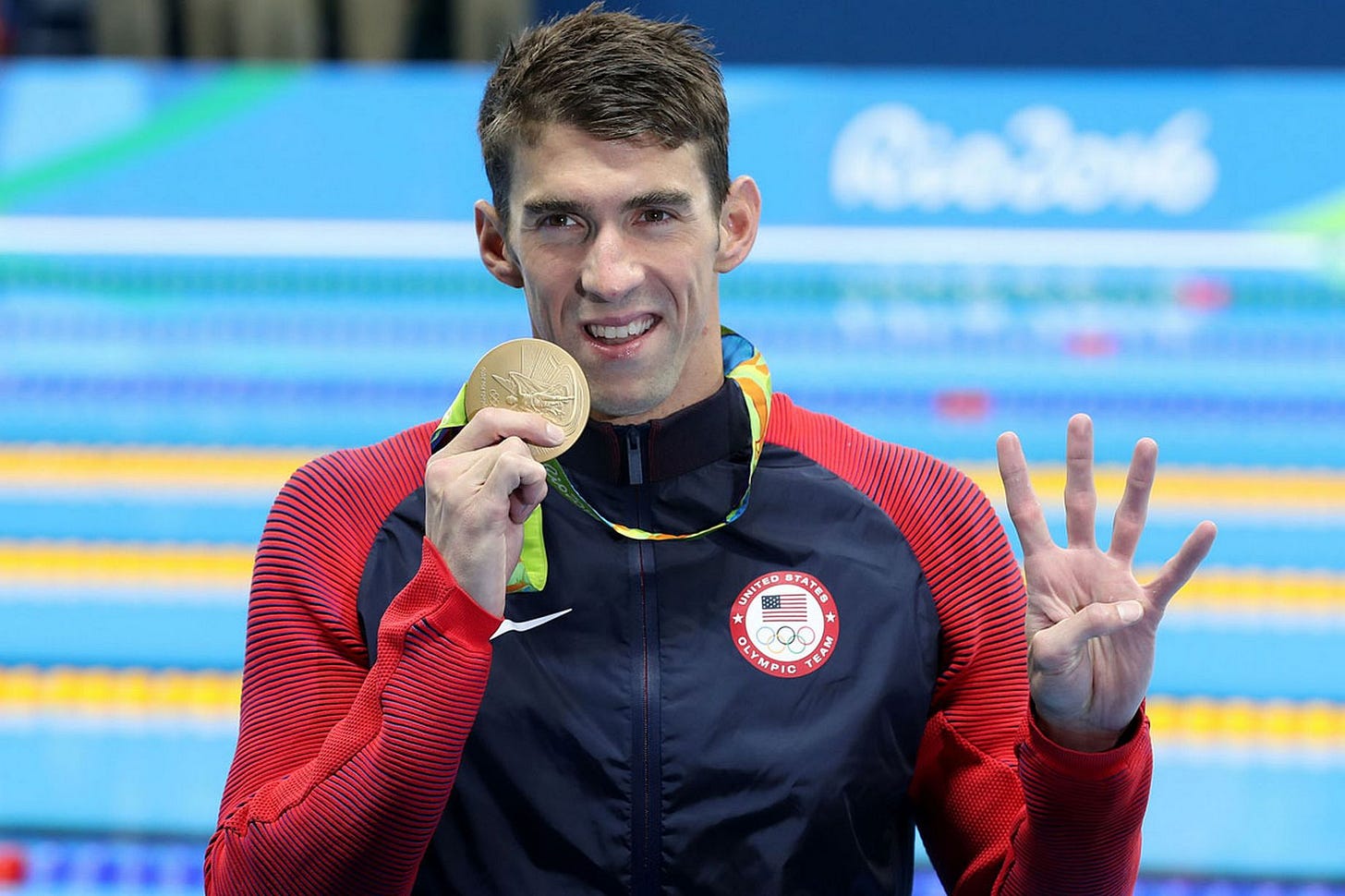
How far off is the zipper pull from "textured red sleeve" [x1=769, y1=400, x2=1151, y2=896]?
176mm

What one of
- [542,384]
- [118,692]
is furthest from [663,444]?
[118,692]

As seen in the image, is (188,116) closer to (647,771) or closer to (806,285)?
(806,285)

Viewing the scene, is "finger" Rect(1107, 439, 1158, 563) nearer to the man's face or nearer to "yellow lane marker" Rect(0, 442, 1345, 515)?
the man's face

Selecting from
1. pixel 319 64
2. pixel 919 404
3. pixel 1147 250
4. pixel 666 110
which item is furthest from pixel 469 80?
pixel 666 110

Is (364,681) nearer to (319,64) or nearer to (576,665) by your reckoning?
(576,665)

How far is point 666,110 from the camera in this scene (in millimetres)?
1492

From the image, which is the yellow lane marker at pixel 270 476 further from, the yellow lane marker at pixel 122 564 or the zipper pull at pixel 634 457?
the zipper pull at pixel 634 457

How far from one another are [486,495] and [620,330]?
23 centimetres

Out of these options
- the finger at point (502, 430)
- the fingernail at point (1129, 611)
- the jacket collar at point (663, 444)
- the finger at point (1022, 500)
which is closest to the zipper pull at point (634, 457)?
the jacket collar at point (663, 444)

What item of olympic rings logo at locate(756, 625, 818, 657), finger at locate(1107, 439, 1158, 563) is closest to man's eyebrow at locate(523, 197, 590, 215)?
olympic rings logo at locate(756, 625, 818, 657)

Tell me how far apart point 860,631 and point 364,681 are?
0.47m

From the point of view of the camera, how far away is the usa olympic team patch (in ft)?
4.93

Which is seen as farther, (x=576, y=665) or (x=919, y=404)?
(x=919, y=404)

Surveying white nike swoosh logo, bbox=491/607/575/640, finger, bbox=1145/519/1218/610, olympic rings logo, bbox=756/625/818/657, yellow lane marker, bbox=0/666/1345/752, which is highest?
finger, bbox=1145/519/1218/610
